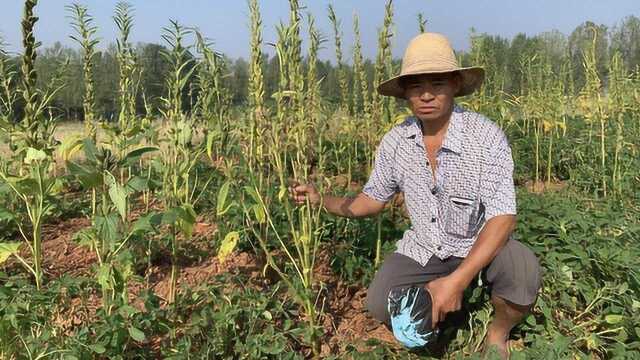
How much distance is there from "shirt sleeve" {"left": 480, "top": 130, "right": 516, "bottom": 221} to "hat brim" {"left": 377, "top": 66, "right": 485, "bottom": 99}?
10.1 inches

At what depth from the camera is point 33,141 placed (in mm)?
1969

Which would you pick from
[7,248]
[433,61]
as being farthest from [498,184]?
[7,248]

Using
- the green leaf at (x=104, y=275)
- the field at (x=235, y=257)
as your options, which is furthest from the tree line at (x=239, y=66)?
the green leaf at (x=104, y=275)

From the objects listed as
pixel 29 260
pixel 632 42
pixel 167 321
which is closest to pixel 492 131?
pixel 167 321

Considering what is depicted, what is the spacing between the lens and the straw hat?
1974 mm

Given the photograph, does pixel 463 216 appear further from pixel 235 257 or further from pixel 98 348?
pixel 98 348

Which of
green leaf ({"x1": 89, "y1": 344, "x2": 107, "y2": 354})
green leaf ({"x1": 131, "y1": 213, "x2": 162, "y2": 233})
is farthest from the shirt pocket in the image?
green leaf ({"x1": 89, "y1": 344, "x2": 107, "y2": 354})

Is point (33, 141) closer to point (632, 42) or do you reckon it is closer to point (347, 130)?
point (347, 130)

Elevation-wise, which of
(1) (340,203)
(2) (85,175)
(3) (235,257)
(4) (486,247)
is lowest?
(3) (235,257)

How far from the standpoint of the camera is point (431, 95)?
6.75 feet

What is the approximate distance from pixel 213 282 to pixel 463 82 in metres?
1.32

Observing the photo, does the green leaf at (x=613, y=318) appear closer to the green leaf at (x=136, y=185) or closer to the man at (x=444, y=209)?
the man at (x=444, y=209)

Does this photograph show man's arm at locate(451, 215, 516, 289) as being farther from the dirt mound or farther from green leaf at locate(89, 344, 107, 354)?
green leaf at locate(89, 344, 107, 354)

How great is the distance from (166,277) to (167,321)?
646mm
